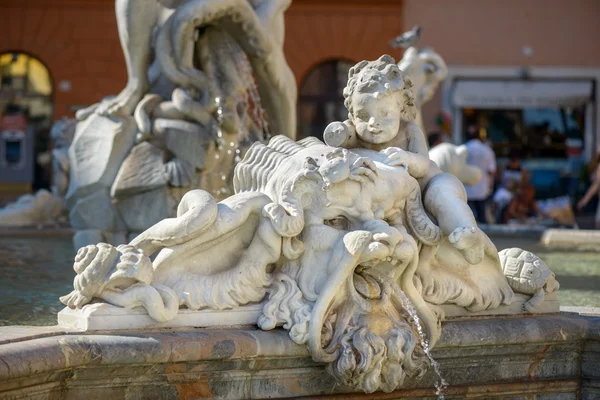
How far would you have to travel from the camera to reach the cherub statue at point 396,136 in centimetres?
517

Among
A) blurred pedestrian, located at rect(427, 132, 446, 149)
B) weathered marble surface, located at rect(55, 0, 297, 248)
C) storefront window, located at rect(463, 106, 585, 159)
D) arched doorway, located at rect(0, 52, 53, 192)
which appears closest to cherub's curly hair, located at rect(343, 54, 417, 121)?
weathered marble surface, located at rect(55, 0, 297, 248)

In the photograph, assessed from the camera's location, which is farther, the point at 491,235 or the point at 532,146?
the point at 532,146

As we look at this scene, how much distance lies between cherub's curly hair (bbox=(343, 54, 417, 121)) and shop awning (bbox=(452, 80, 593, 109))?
25.8 m

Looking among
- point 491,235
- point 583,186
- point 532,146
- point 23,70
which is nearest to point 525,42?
point 532,146

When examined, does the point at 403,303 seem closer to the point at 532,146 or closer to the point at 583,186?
the point at 583,186

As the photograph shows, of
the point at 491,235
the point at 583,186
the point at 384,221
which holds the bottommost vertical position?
the point at 583,186

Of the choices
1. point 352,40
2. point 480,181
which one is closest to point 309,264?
point 480,181

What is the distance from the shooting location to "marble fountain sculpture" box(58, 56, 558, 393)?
472cm

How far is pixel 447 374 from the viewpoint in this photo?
203 inches

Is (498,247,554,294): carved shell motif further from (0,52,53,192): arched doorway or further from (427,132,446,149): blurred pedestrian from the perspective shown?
(0,52,53,192): arched doorway

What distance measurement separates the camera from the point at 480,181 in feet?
50.0

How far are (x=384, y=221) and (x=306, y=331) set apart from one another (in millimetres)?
483

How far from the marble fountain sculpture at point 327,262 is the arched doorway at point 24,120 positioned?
953 inches

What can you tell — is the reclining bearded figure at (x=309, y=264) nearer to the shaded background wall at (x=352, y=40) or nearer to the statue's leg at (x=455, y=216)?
the statue's leg at (x=455, y=216)
